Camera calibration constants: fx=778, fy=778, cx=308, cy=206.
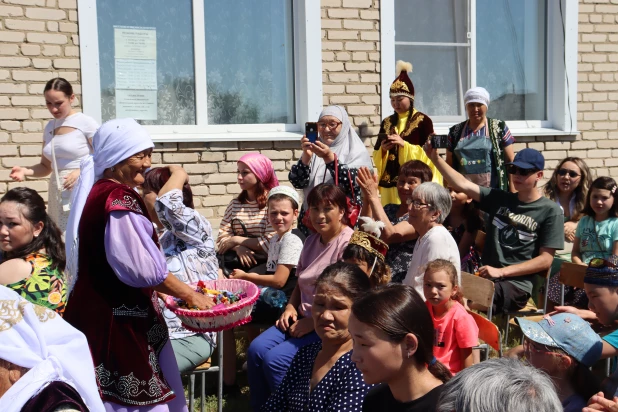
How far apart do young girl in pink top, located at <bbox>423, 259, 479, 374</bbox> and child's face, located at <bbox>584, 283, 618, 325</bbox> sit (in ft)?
1.91

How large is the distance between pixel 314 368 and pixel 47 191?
4.41 m

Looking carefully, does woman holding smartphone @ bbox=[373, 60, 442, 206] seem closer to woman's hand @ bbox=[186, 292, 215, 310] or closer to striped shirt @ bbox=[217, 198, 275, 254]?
striped shirt @ bbox=[217, 198, 275, 254]

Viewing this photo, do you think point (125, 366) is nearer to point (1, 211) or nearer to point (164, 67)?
point (1, 211)

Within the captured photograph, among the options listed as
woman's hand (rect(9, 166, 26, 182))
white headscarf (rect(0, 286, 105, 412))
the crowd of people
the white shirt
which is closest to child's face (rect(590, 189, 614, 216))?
the crowd of people

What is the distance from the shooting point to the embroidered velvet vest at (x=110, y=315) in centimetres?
308

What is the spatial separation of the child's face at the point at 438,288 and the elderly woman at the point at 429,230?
28 cm

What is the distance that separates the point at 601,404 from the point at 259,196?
11.4ft

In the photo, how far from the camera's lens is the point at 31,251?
Result: 411 centimetres

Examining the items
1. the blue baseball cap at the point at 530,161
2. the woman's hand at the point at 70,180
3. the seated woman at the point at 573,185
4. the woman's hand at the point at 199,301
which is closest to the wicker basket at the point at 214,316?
the woman's hand at the point at 199,301

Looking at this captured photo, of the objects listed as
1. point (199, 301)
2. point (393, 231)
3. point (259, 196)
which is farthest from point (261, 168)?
point (199, 301)

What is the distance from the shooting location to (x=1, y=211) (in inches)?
163

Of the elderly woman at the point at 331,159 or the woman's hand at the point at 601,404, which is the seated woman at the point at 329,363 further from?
the elderly woman at the point at 331,159

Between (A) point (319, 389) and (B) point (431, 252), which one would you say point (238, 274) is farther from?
(A) point (319, 389)

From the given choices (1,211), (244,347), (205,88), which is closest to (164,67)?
(205,88)
